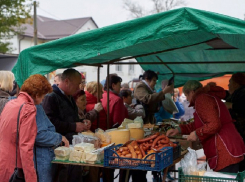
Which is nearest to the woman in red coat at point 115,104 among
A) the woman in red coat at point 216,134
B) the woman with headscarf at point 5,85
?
Result: the woman with headscarf at point 5,85

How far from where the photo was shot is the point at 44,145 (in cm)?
357

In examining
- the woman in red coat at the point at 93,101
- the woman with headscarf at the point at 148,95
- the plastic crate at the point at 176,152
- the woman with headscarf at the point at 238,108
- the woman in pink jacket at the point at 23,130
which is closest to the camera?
the woman in pink jacket at the point at 23,130

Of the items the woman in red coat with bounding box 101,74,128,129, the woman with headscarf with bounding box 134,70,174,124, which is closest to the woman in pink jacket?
the woman in red coat with bounding box 101,74,128,129

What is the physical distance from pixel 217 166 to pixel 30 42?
35574mm

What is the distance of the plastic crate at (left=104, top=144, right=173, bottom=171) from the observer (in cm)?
320

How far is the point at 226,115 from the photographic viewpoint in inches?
154

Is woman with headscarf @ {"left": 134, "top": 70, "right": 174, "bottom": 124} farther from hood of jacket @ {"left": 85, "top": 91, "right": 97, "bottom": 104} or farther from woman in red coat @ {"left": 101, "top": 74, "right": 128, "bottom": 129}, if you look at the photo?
hood of jacket @ {"left": 85, "top": 91, "right": 97, "bottom": 104}

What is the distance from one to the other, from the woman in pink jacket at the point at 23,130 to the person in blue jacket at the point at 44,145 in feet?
0.40

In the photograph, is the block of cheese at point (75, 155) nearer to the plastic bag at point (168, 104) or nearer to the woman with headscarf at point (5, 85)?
the woman with headscarf at point (5, 85)

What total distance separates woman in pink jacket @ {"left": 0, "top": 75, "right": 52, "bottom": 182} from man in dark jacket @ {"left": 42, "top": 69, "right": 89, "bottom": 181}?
68 cm

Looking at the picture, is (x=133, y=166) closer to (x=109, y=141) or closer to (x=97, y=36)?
(x=109, y=141)

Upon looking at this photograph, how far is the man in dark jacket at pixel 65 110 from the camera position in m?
4.25

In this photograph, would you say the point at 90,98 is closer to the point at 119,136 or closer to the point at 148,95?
the point at 148,95

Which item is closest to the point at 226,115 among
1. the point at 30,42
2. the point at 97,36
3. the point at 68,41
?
the point at 97,36
